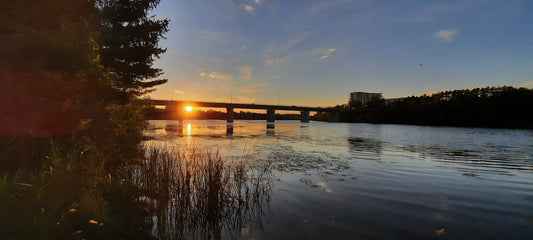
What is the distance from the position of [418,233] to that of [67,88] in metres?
12.8

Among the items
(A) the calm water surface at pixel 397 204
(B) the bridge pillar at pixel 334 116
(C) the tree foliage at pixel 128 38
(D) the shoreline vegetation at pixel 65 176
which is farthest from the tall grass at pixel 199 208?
(B) the bridge pillar at pixel 334 116

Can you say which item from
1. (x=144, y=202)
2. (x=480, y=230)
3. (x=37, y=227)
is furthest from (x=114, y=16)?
(x=480, y=230)

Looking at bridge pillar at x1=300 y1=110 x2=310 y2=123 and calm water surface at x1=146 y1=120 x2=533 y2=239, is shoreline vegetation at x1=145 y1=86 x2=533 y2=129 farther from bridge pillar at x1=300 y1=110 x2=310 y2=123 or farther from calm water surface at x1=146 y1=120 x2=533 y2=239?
calm water surface at x1=146 y1=120 x2=533 y2=239

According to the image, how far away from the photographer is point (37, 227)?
4402 millimetres

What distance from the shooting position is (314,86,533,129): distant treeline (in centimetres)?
10056

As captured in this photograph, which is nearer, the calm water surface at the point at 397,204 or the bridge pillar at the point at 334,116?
the calm water surface at the point at 397,204

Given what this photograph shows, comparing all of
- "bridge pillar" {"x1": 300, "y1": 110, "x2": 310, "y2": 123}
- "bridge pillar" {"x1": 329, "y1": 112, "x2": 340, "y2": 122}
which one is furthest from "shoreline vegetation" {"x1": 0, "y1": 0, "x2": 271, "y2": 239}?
"bridge pillar" {"x1": 329, "y1": 112, "x2": 340, "y2": 122}

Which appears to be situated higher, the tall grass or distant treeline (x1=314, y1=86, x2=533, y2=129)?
distant treeline (x1=314, y1=86, x2=533, y2=129)

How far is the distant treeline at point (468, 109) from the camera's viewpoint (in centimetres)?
10056

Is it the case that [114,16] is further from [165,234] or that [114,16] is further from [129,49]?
[165,234]

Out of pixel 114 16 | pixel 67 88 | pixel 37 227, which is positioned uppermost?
pixel 114 16

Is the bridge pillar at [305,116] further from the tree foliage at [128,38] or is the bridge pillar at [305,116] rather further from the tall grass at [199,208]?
the tall grass at [199,208]

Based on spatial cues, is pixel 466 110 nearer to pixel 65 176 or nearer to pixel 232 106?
pixel 232 106

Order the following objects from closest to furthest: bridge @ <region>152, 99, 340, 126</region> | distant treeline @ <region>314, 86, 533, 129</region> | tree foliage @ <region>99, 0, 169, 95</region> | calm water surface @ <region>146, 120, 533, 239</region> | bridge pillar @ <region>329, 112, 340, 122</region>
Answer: calm water surface @ <region>146, 120, 533, 239</region>
tree foliage @ <region>99, 0, 169, 95</region>
distant treeline @ <region>314, 86, 533, 129</region>
bridge @ <region>152, 99, 340, 126</region>
bridge pillar @ <region>329, 112, 340, 122</region>
